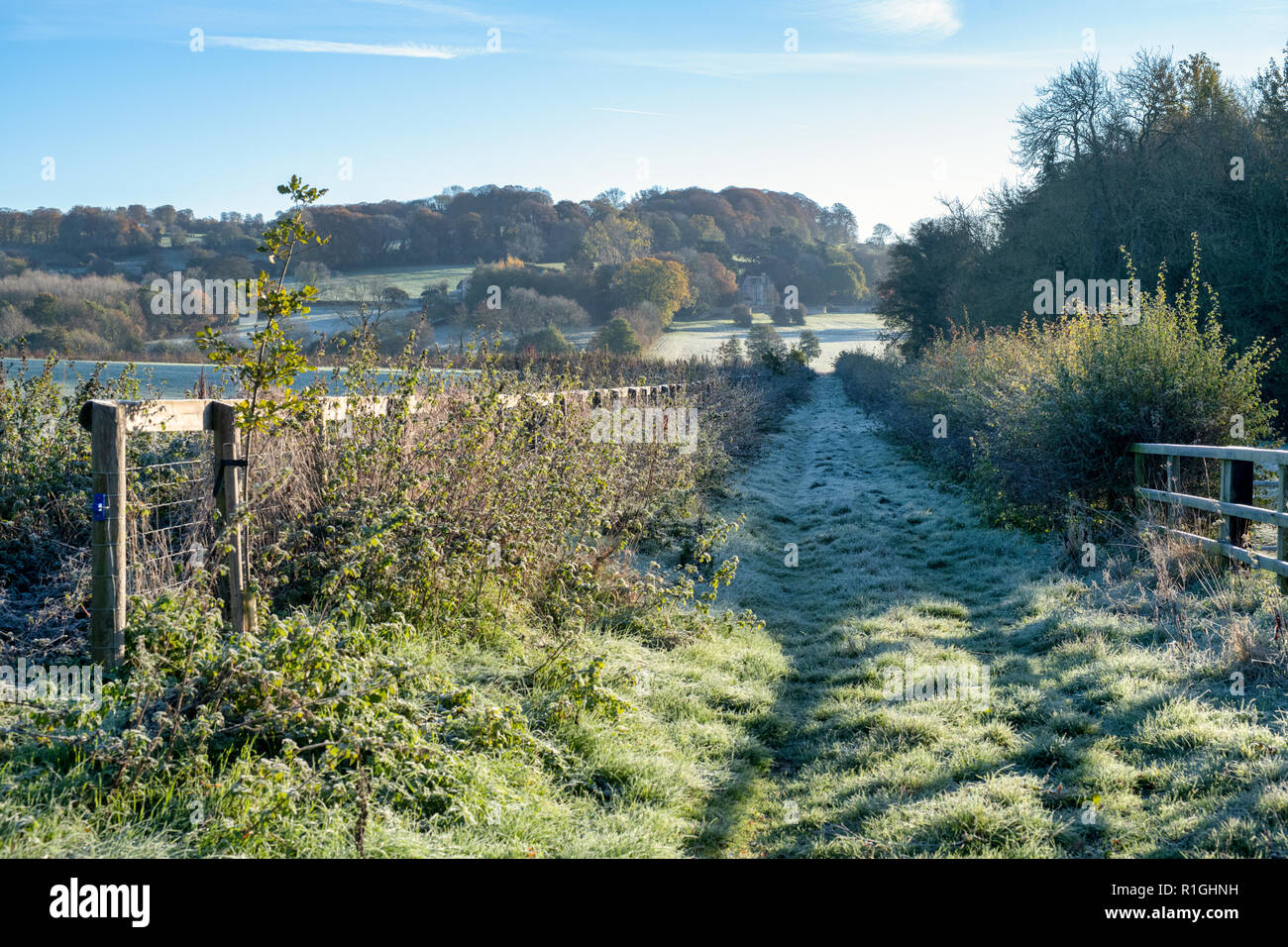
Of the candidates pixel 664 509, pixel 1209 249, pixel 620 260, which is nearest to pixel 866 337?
pixel 620 260

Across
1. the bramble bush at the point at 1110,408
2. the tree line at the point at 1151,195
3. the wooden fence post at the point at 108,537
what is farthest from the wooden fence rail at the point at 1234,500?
the tree line at the point at 1151,195

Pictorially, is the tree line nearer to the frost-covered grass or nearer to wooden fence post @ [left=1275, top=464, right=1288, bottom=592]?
wooden fence post @ [left=1275, top=464, right=1288, bottom=592]

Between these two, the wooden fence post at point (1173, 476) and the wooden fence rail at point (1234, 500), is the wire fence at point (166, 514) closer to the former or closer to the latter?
the wooden fence rail at point (1234, 500)

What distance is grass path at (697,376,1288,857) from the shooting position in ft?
11.9

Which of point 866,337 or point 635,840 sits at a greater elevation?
point 866,337

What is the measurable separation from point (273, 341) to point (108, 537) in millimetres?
1200

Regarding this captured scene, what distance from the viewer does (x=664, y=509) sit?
955 cm

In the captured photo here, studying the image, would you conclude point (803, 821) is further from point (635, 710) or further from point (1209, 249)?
point (1209, 249)

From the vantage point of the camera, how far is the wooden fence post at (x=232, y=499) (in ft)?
14.5

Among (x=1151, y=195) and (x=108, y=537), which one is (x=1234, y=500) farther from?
(x=1151, y=195)

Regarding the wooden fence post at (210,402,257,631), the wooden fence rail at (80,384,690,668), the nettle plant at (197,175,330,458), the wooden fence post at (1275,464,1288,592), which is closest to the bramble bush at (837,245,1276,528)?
the wooden fence post at (1275,464,1288,592)
